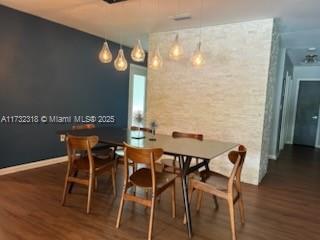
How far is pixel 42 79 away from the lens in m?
4.16

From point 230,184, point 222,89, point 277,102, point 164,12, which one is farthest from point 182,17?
point 277,102

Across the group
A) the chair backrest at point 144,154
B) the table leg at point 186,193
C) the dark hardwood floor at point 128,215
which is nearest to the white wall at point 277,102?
Result: the dark hardwood floor at point 128,215

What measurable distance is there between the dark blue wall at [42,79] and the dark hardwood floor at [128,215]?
622 mm

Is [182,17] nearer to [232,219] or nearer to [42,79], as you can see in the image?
[42,79]

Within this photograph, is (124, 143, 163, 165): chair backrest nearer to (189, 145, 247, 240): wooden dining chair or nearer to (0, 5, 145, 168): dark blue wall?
(189, 145, 247, 240): wooden dining chair

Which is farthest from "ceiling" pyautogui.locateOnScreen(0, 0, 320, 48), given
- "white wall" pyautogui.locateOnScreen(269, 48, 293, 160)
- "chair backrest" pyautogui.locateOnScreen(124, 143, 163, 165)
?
"chair backrest" pyautogui.locateOnScreen(124, 143, 163, 165)

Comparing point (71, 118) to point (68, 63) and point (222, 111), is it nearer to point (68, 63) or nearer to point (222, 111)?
point (68, 63)

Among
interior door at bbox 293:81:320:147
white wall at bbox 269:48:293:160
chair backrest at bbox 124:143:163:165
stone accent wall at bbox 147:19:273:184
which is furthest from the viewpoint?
interior door at bbox 293:81:320:147

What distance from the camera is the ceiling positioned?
316 cm

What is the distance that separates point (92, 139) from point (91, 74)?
→ 2.77 metres

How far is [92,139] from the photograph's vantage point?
2582 mm

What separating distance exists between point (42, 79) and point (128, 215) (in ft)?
9.26

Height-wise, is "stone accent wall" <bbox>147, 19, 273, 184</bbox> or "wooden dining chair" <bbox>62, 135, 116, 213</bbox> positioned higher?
"stone accent wall" <bbox>147, 19, 273, 184</bbox>

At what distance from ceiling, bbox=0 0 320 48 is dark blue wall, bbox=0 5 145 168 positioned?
0.29m
